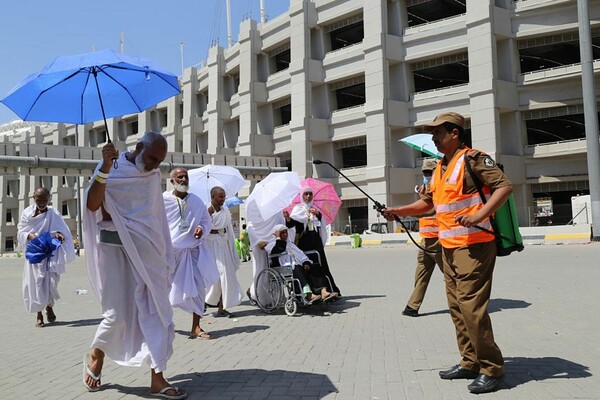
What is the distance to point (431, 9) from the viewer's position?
130 ft

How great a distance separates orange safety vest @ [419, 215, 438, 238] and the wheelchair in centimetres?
189

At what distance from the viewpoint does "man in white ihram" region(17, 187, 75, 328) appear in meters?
8.27

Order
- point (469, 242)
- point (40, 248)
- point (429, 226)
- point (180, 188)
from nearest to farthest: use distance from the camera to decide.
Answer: point (469, 242), point (180, 188), point (429, 226), point (40, 248)

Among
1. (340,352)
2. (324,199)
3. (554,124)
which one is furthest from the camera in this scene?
(554,124)

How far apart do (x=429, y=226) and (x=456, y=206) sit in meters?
3.24

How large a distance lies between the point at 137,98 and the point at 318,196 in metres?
4.58

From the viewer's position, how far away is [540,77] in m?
33.3

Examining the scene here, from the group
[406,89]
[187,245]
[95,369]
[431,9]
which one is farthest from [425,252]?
[431,9]

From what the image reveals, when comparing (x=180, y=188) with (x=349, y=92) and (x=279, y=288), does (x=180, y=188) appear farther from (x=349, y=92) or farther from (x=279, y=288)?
(x=349, y=92)

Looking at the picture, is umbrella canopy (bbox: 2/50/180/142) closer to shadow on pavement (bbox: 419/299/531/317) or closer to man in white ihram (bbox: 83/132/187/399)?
man in white ihram (bbox: 83/132/187/399)

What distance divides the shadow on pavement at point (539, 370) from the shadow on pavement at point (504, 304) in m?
2.86

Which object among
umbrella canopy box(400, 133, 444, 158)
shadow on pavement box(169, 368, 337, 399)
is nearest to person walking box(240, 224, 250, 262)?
umbrella canopy box(400, 133, 444, 158)

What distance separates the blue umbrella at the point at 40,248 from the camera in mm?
8375

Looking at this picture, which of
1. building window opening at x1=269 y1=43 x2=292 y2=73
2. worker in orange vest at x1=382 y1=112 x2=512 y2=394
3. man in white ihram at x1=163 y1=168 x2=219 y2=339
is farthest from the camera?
building window opening at x1=269 y1=43 x2=292 y2=73
